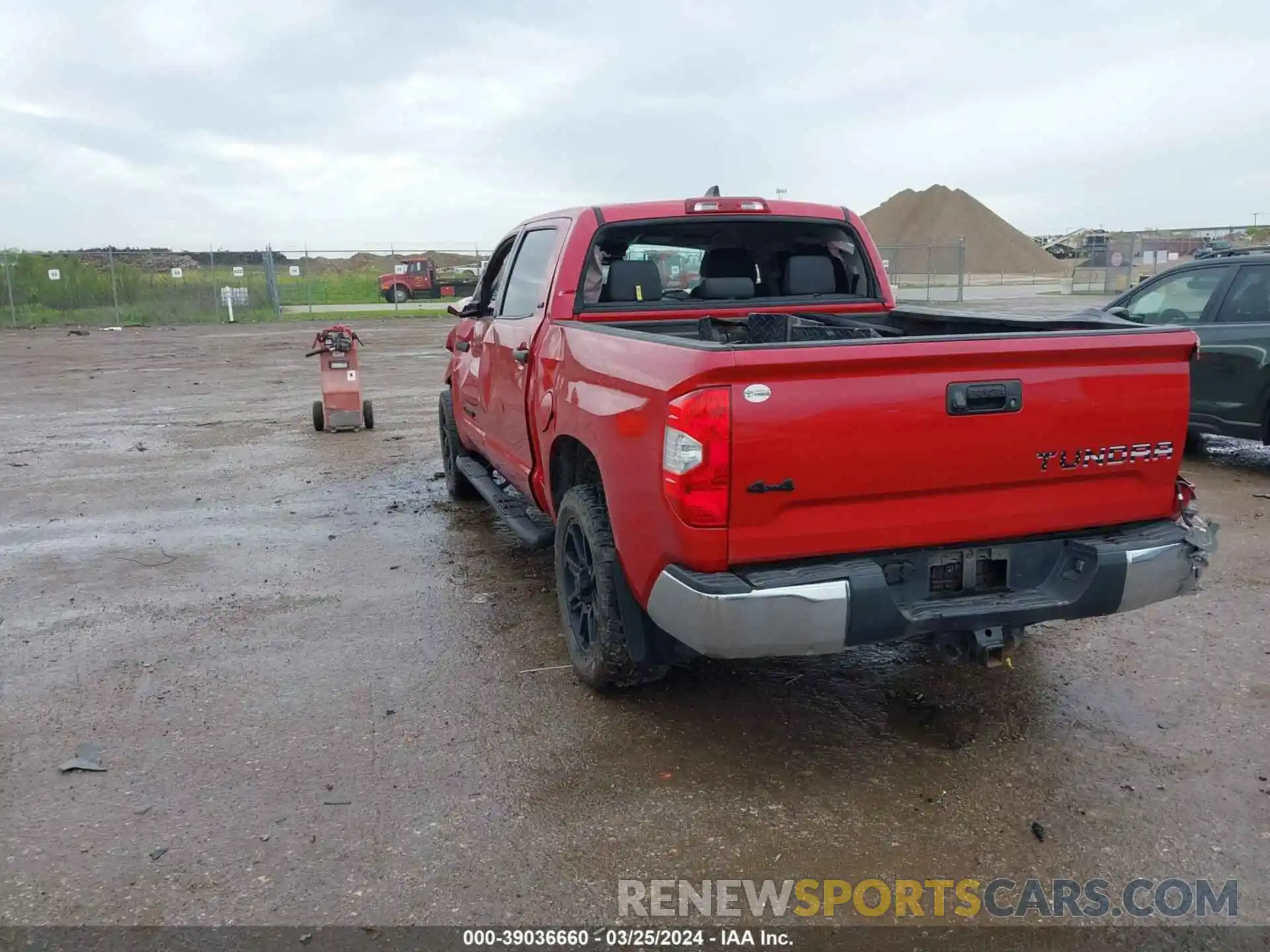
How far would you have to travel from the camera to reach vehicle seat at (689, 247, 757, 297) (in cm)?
564

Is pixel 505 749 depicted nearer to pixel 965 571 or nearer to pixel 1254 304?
pixel 965 571

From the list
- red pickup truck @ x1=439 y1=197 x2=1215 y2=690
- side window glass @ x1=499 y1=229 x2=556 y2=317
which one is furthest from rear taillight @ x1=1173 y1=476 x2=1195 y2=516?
side window glass @ x1=499 y1=229 x2=556 y2=317

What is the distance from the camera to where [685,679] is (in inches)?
172

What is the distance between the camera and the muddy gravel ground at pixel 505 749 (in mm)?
3043

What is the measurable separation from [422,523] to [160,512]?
2050mm

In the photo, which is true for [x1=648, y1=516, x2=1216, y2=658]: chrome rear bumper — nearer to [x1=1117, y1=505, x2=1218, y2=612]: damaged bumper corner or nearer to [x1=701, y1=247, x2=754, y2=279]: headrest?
[x1=1117, y1=505, x2=1218, y2=612]: damaged bumper corner

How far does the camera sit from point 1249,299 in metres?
7.96

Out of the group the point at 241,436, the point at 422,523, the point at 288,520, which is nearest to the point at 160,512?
the point at 288,520

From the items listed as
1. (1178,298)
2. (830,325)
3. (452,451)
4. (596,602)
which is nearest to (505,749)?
(596,602)

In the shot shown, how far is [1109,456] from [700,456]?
1495 mm

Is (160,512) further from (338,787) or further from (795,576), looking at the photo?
(795,576)

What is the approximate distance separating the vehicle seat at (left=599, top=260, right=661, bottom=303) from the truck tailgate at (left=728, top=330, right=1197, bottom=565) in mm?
2144

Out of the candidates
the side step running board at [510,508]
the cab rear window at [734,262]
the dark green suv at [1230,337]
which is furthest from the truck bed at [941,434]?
the dark green suv at [1230,337]

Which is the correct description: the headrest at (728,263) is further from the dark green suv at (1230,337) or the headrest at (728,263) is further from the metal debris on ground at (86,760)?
the dark green suv at (1230,337)
